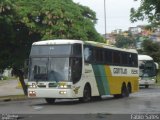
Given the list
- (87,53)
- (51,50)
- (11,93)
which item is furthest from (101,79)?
(11,93)

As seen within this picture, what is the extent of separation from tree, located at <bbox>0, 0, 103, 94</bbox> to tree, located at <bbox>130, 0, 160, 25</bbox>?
6746mm

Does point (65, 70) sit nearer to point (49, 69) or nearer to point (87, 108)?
point (49, 69)

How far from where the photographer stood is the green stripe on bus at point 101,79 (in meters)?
29.8

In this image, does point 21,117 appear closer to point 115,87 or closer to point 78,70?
point 78,70

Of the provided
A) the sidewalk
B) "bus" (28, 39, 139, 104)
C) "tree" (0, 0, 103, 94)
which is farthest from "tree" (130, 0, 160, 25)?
the sidewalk

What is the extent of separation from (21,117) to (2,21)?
1823cm

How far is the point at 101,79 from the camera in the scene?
30.6 meters

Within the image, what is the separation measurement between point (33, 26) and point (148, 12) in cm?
1183

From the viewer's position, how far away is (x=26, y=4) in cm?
3925

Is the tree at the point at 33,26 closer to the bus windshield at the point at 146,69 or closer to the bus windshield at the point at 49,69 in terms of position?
the bus windshield at the point at 49,69

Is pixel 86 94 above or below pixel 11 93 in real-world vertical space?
above

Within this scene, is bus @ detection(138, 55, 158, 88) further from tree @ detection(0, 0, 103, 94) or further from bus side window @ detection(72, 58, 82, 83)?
bus side window @ detection(72, 58, 82, 83)

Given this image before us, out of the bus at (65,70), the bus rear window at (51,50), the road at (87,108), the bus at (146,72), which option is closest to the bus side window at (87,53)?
the bus at (65,70)

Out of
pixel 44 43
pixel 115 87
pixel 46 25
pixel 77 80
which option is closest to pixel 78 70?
pixel 77 80
